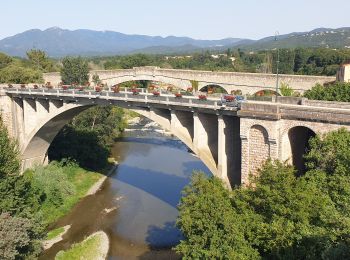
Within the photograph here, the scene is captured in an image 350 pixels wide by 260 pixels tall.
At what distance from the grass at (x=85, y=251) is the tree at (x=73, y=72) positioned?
4161 centimetres

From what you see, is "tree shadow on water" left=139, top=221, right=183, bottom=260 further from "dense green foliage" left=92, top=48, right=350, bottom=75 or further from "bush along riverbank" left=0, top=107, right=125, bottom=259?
"dense green foliage" left=92, top=48, right=350, bottom=75

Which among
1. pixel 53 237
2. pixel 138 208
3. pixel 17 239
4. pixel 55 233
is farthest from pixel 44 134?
pixel 17 239

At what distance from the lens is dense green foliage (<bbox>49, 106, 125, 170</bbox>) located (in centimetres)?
5066

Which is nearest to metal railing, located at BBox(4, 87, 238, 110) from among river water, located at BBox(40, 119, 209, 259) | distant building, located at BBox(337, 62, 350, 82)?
river water, located at BBox(40, 119, 209, 259)

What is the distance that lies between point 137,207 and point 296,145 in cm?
1881

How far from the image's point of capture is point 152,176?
4903 centimetres

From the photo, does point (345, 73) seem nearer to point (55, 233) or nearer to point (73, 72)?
point (55, 233)

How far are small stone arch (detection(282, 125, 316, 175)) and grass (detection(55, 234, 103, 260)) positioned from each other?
15816 millimetres

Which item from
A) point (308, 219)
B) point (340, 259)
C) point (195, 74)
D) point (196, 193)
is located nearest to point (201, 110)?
point (196, 193)

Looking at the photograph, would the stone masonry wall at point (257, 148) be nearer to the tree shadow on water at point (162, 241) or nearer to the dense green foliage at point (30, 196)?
the tree shadow on water at point (162, 241)

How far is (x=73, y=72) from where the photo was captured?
2827 inches

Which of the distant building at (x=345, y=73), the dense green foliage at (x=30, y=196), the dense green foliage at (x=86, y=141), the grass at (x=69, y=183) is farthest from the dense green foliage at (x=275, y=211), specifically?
the dense green foliage at (x=86, y=141)

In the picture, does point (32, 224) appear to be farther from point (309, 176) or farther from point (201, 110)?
A: point (309, 176)

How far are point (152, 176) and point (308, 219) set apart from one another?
30.0 meters
